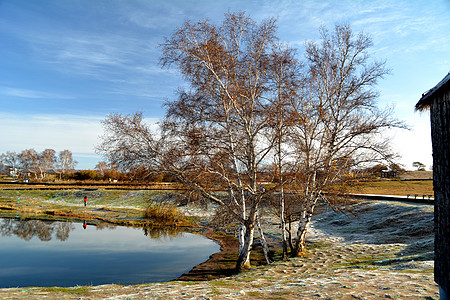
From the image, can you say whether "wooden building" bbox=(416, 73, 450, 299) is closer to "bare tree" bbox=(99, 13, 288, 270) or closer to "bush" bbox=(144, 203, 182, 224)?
"bare tree" bbox=(99, 13, 288, 270)

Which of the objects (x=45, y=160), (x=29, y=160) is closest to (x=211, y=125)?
(x=45, y=160)

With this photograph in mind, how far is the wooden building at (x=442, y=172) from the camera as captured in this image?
202 inches

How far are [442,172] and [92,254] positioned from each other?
64.2 feet

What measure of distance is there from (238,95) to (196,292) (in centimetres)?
817

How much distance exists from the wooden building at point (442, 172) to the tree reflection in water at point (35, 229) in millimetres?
25146

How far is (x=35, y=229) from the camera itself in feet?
91.8

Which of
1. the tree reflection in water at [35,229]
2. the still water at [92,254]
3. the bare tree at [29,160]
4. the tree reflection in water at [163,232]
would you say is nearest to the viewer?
the still water at [92,254]

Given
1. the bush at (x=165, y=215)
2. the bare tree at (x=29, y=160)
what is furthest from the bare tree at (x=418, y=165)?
the bare tree at (x=29, y=160)

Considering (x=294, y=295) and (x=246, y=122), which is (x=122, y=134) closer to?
(x=246, y=122)

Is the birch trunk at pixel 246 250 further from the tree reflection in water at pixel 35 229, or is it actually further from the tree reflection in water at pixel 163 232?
the tree reflection in water at pixel 35 229

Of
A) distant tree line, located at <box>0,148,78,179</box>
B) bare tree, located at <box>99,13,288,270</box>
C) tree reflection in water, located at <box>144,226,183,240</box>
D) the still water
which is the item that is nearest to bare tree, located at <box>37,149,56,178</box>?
distant tree line, located at <box>0,148,78,179</box>

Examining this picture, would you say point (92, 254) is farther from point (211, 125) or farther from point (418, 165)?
point (418, 165)

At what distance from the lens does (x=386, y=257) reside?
12961 mm

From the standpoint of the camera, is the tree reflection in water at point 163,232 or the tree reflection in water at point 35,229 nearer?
the tree reflection in water at point 35,229
